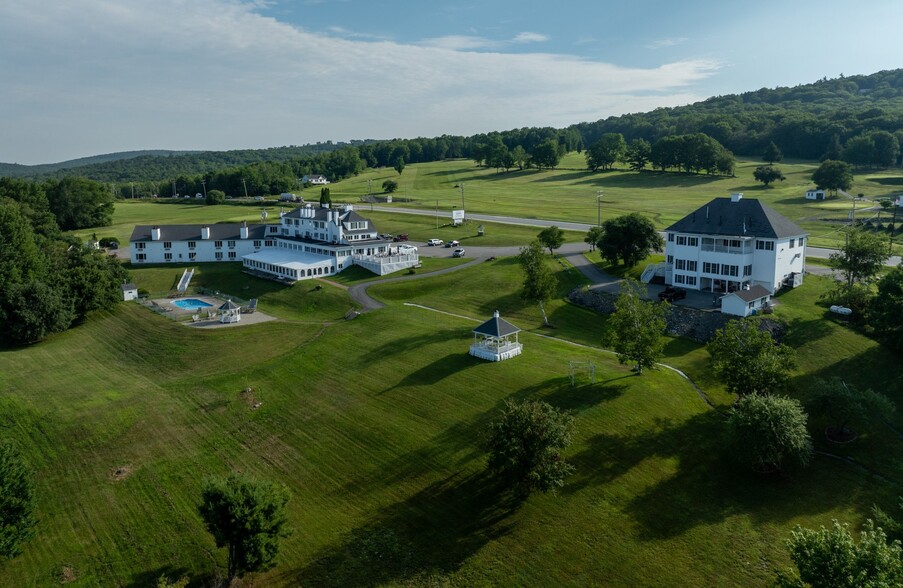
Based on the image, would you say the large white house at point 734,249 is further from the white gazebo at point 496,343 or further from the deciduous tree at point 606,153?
the deciduous tree at point 606,153

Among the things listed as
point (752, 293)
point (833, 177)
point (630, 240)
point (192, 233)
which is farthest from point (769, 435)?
point (833, 177)

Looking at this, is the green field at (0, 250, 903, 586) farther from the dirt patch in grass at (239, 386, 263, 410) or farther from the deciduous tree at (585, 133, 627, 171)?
the deciduous tree at (585, 133, 627, 171)

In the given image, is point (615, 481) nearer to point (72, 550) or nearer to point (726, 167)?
point (72, 550)

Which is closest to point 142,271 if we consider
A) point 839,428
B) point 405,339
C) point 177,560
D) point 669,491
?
point 405,339

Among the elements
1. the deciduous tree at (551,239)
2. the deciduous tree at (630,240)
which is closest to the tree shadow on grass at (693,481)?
the deciduous tree at (630,240)

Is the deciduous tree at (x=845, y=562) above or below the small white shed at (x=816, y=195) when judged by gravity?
below

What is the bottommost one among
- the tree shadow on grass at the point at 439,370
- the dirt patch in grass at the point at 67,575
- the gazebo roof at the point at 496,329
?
the dirt patch in grass at the point at 67,575
